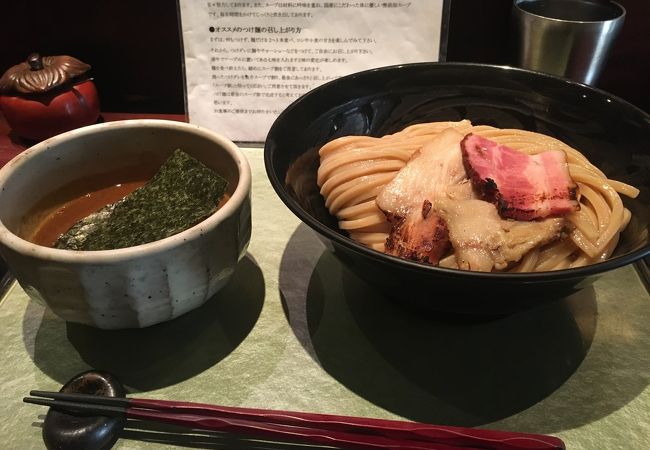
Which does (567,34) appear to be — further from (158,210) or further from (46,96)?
(46,96)

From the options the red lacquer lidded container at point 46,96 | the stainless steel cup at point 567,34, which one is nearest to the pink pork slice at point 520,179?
the stainless steel cup at point 567,34

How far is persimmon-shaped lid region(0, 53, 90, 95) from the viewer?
5.59ft

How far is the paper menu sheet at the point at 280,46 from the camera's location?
5.37ft

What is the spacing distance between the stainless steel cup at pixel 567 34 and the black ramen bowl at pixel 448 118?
0.30m

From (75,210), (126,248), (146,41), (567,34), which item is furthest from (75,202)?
(567,34)

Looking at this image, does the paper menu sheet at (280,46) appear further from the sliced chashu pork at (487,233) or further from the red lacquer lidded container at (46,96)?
the sliced chashu pork at (487,233)

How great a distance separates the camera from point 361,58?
5.54ft

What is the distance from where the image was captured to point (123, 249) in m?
0.93

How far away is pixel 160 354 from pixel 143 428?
0.17 metres

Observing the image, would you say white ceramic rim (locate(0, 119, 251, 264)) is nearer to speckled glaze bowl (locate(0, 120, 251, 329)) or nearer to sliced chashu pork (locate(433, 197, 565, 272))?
speckled glaze bowl (locate(0, 120, 251, 329))

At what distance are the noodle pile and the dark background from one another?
0.60 metres

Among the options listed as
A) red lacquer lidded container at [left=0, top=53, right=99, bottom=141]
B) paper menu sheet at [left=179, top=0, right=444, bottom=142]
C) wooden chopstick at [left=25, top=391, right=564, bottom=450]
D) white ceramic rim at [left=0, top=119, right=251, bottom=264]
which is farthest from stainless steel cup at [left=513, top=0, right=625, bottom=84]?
red lacquer lidded container at [left=0, top=53, right=99, bottom=141]

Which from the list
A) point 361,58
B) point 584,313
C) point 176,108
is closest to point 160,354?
point 584,313

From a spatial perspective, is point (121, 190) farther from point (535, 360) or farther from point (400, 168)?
point (535, 360)
